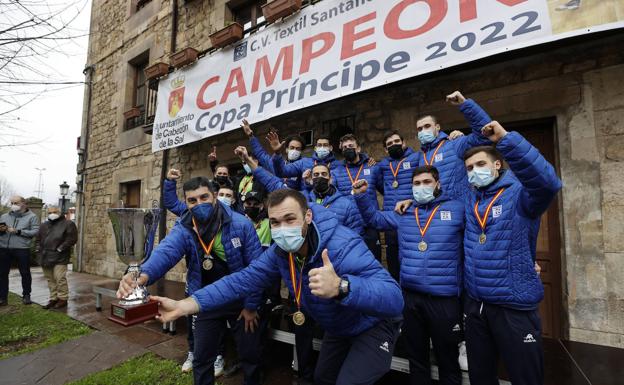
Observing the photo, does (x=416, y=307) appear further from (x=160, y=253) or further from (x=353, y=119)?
(x=353, y=119)

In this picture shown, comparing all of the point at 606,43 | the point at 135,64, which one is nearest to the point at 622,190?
the point at 606,43

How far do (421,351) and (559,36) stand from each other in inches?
116

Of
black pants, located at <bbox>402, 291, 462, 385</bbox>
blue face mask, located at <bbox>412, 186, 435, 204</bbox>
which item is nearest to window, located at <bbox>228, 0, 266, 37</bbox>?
blue face mask, located at <bbox>412, 186, 435, 204</bbox>

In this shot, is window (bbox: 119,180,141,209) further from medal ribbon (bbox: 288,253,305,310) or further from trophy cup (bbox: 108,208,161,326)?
medal ribbon (bbox: 288,253,305,310)

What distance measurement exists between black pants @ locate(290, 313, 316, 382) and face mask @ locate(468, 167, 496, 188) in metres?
1.78

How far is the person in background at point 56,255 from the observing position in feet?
18.9

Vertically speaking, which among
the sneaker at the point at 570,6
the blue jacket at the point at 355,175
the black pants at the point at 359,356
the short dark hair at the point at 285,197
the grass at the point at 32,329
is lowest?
the grass at the point at 32,329

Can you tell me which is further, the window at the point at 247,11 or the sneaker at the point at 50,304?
the window at the point at 247,11

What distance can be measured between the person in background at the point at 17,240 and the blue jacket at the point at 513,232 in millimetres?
7497

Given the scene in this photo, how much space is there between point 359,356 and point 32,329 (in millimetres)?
5260

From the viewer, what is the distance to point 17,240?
591cm

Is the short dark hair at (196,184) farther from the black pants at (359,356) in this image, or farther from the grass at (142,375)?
the grass at (142,375)

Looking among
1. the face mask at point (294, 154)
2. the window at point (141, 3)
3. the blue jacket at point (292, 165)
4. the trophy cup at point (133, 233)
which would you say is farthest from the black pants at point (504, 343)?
the window at point (141, 3)

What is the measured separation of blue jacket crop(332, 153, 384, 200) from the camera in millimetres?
3615
